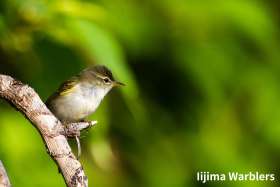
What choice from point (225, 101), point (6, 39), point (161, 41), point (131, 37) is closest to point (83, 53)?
point (6, 39)

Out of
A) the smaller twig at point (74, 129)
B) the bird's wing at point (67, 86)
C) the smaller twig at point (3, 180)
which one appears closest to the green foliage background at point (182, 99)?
the bird's wing at point (67, 86)

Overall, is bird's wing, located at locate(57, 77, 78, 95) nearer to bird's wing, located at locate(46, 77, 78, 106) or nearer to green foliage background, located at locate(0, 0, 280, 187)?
bird's wing, located at locate(46, 77, 78, 106)

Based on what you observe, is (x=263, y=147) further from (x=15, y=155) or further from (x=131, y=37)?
(x=15, y=155)

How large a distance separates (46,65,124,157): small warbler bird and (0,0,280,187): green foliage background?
1.18 ft

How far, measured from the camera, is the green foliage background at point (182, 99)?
3.38m

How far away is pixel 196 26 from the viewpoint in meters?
3.94

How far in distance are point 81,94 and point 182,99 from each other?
138 centimetres

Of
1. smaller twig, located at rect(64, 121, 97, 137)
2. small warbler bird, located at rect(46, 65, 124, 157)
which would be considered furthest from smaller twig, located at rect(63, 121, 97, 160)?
small warbler bird, located at rect(46, 65, 124, 157)

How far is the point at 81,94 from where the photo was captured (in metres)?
2.77

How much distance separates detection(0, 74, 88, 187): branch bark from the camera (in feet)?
5.20

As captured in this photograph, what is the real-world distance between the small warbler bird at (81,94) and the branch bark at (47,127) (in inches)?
24.7

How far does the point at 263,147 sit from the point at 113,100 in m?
0.91

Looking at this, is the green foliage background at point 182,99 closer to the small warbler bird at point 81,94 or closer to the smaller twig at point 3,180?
the small warbler bird at point 81,94

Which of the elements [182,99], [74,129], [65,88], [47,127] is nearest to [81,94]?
[65,88]
